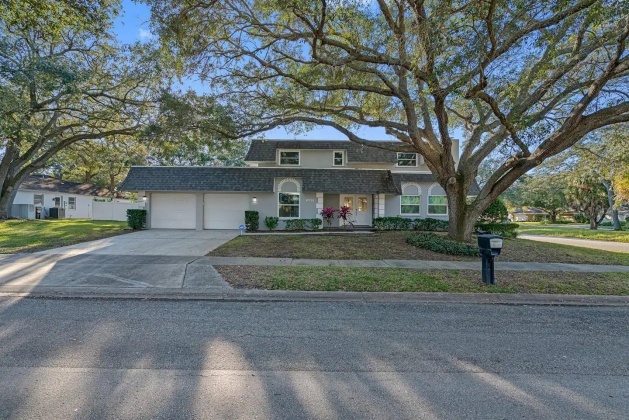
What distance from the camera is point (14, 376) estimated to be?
3.41 metres

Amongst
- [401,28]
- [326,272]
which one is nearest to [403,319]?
[326,272]

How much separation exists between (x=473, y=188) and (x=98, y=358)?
21609 millimetres

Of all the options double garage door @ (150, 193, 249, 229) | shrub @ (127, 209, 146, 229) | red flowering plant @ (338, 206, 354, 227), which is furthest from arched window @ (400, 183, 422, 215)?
shrub @ (127, 209, 146, 229)

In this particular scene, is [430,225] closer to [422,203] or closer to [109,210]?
[422,203]

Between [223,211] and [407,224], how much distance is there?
11.5 metres

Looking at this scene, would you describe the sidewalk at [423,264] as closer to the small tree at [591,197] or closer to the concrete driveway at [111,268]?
the concrete driveway at [111,268]

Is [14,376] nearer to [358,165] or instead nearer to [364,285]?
[364,285]

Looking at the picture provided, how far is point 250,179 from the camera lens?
20344 millimetres

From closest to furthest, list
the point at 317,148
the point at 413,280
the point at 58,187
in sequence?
the point at 413,280 → the point at 317,148 → the point at 58,187

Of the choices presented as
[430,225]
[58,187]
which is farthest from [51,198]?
[430,225]

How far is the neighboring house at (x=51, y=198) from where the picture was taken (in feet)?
97.8

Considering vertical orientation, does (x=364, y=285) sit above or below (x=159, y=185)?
below

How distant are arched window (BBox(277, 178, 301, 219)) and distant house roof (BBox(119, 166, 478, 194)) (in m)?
0.44

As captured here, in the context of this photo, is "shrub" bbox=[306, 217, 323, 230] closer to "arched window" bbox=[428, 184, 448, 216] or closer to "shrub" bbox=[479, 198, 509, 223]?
"arched window" bbox=[428, 184, 448, 216]
